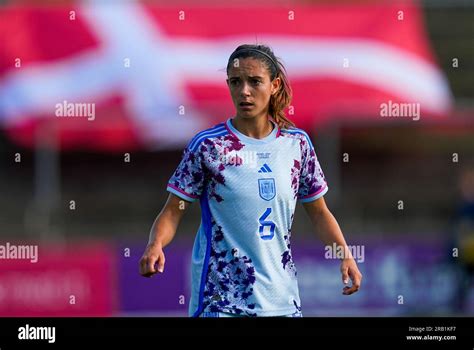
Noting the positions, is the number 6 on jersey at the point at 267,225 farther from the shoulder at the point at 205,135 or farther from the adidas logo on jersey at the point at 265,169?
the shoulder at the point at 205,135

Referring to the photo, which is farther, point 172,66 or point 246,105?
point 172,66

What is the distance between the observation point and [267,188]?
4.52 metres

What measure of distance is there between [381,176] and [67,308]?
7506mm

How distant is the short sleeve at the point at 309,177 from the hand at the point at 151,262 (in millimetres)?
680

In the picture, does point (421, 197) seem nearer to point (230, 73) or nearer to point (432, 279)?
point (432, 279)

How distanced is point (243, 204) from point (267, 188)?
0.11m

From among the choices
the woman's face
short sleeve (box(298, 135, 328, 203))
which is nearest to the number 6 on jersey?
short sleeve (box(298, 135, 328, 203))

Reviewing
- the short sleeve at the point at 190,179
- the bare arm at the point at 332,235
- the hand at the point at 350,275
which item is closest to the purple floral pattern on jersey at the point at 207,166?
the short sleeve at the point at 190,179

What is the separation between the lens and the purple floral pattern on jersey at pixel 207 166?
14.8 feet

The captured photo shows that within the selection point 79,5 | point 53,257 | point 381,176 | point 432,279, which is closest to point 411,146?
point 381,176

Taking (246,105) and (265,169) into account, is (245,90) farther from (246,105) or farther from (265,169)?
(265,169)

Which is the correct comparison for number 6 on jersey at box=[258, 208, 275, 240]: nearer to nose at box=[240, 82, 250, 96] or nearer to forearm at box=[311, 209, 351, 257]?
forearm at box=[311, 209, 351, 257]

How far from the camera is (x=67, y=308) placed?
10422 millimetres

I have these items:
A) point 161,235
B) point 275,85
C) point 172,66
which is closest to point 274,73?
point 275,85
